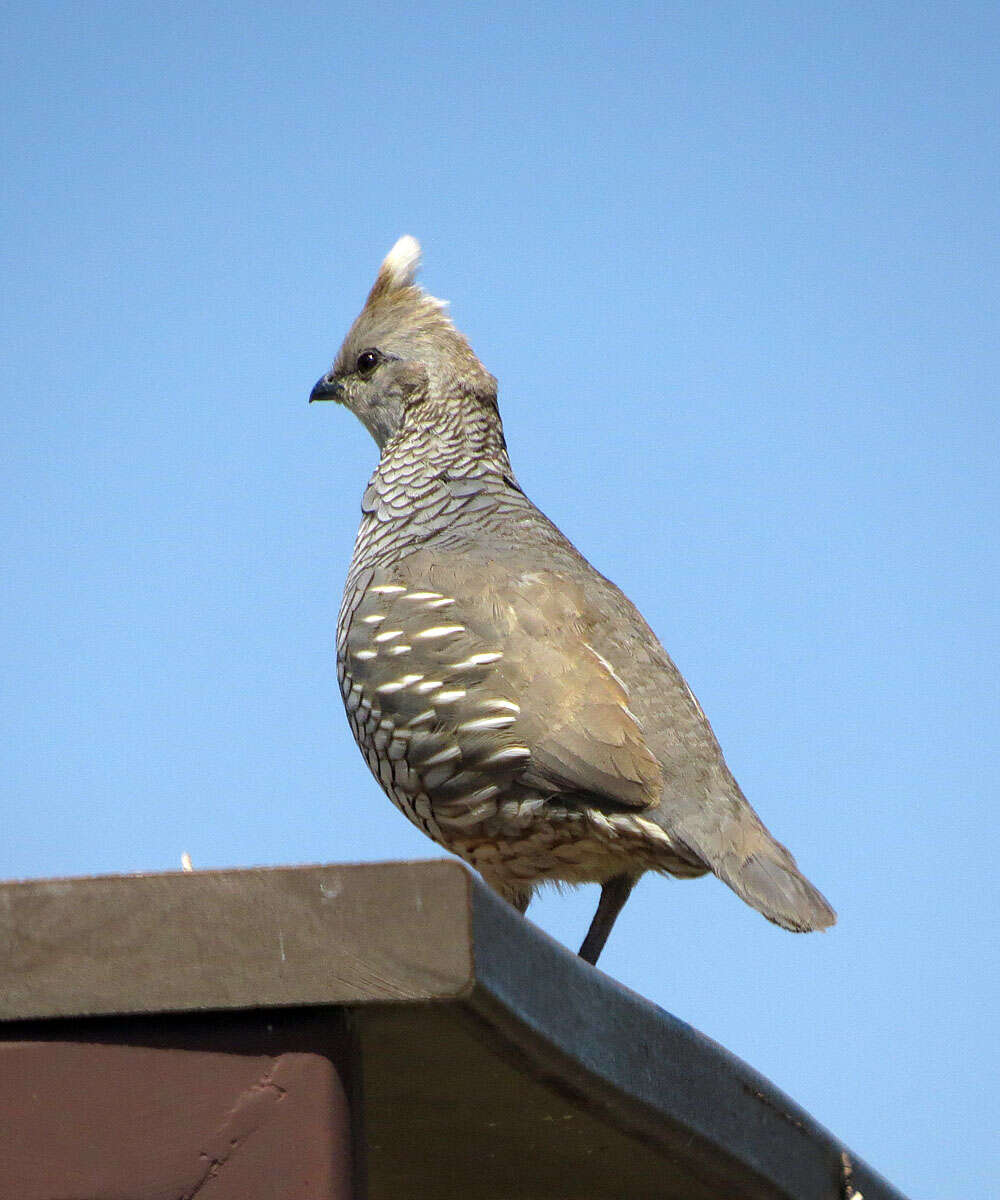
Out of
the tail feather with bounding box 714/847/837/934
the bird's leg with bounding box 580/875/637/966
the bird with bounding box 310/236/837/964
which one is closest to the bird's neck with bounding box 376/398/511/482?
the bird with bounding box 310/236/837/964

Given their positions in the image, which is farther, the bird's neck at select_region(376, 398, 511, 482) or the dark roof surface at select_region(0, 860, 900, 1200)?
the bird's neck at select_region(376, 398, 511, 482)

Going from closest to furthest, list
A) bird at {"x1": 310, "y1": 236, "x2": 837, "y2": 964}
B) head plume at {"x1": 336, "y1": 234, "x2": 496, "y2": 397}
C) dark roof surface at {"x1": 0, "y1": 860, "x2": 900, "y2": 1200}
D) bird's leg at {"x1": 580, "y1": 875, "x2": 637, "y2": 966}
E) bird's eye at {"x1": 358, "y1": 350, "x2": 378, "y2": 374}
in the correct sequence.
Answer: dark roof surface at {"x1": 0, "y1": 860, "x2": 900, "y2": 1200}
bird at {"x1": 310, "y1": 236, "x2": 837, "y2": 964}
bird's leg at {"x1": 580, "y1": 875, "x2": 637, "y2": 966}
head plume at {"x1": 336, "y1": 234, "x2": 496, "y2": 397}
bird's eye at {"x1": 358, "y1": 350, "x2": 378, "y2": 374}

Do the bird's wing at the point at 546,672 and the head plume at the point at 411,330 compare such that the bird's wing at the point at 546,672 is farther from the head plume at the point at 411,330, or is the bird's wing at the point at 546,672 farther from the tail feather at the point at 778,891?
the head plume at the point at 411,330

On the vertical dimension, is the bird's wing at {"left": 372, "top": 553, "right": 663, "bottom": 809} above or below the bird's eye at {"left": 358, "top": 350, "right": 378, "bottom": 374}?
below

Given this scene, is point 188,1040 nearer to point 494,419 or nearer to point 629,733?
point 629,733

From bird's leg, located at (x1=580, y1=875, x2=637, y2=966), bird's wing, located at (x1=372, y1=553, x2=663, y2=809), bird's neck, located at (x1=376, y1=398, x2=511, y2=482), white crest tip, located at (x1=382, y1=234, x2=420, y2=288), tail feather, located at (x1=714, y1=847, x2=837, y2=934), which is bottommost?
bird's leg, located at (x1=580, y1=875, x2=637, y2=966)

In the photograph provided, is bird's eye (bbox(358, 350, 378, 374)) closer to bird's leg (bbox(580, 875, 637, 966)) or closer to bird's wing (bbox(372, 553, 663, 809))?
bird's wing (bbox(372, 553, 663, 809))

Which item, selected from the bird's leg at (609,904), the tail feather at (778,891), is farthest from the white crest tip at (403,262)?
the tail feather at (778,891)

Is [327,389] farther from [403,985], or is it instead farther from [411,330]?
[403,985]
